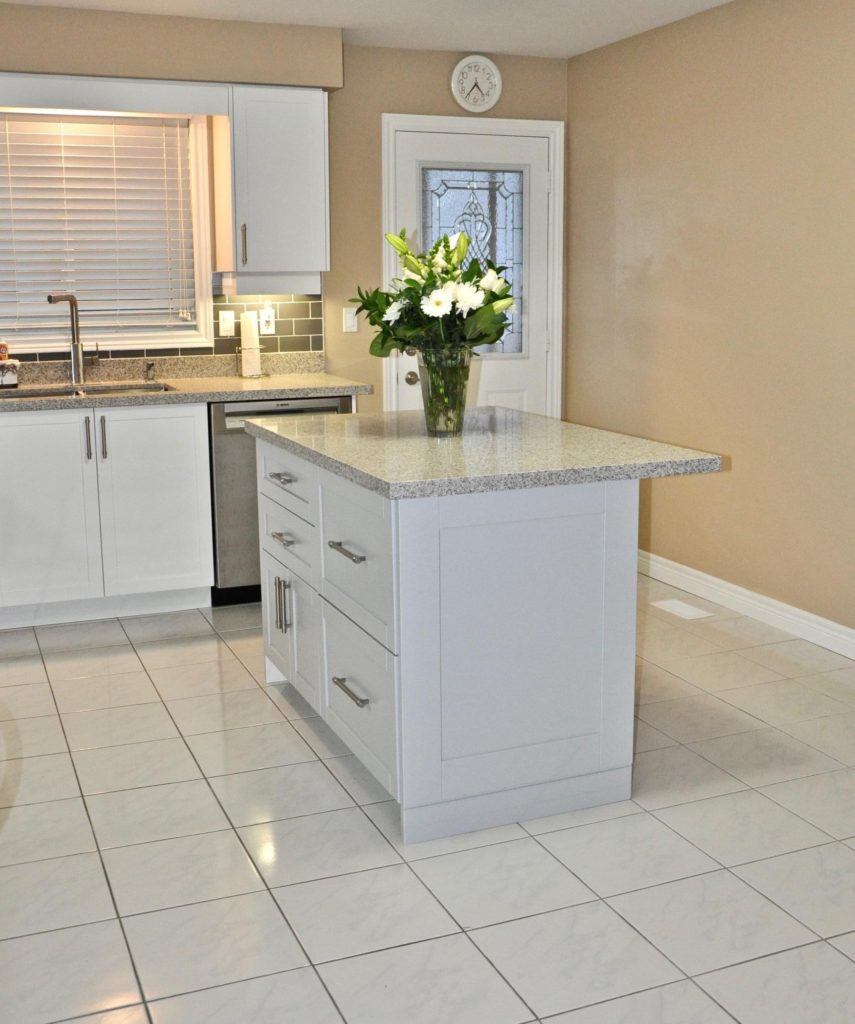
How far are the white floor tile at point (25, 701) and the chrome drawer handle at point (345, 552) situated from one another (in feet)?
4.17

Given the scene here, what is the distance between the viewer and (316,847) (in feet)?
9.18

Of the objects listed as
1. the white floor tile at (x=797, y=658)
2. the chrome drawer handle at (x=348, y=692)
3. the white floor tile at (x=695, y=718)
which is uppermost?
the chrome drawer handle at (x=348, y=692)

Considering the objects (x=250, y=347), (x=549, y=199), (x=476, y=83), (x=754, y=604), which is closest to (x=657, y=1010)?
(x=754, y=604)

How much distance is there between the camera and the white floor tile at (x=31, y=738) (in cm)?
338

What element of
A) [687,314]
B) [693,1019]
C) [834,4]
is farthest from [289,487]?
[834,4]

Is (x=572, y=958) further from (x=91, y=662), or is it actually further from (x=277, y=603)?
(x=91, y=662)

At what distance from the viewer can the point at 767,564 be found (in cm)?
458

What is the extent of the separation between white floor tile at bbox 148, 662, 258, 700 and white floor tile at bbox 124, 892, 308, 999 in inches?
54.6

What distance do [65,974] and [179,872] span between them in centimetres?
44

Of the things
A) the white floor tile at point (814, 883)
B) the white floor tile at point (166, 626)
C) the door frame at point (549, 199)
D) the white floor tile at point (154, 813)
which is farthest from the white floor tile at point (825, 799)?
the door frame at point (549, 199)

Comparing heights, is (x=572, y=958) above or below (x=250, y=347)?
below

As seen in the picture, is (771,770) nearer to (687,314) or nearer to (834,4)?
(687,314)

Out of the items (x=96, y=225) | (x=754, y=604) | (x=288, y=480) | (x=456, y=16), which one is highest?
(x=456, y=16)

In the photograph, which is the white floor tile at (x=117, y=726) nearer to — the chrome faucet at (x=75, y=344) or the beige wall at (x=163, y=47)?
the chrome faucet at (x=75, y=344)
